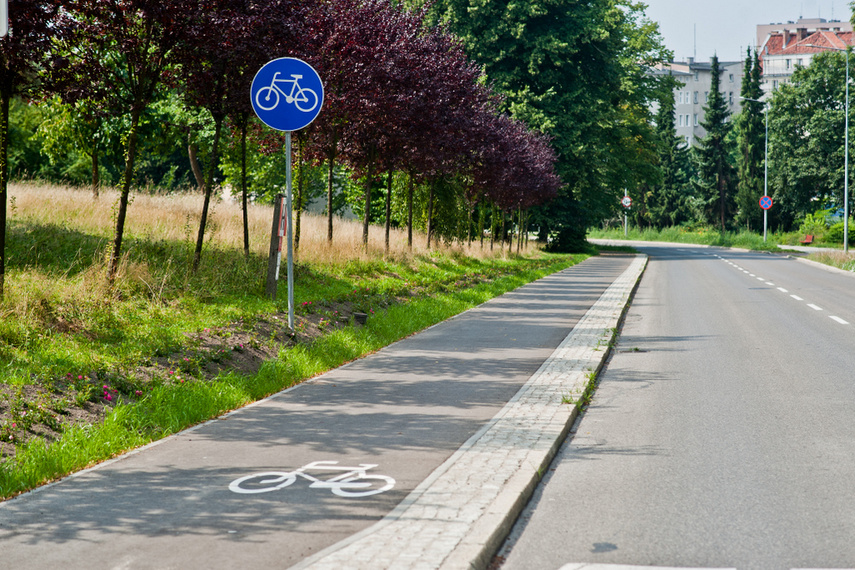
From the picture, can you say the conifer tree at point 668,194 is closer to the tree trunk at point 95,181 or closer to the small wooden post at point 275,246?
the tree trunk at point 95,181

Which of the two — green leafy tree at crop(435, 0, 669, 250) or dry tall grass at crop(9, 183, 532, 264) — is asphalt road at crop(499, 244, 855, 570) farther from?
green leafy tree at crop(435, 0, 669, 250)

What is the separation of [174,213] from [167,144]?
1115 cm

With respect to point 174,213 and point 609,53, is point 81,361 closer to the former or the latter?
point 174,213

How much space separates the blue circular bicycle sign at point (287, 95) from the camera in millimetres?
10562

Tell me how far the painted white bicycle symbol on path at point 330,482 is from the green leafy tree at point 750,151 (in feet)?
264

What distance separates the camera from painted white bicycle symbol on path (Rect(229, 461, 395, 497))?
17.3ft

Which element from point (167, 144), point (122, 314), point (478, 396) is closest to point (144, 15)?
point (122, 314)

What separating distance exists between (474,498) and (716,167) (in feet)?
299

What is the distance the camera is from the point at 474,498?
16.4 ft

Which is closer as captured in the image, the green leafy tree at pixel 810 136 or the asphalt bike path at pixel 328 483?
the asphalt bike path at pixel 328 483

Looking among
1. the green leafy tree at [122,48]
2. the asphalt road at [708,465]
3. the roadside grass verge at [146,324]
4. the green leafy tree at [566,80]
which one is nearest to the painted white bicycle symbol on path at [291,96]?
the green leafy tree at [122,48]

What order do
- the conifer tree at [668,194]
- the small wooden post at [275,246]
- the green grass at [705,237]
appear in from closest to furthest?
1. the small wooden post at [275,246]
2. the green grass at [705,237]
3. the conifer tree at [668,194]

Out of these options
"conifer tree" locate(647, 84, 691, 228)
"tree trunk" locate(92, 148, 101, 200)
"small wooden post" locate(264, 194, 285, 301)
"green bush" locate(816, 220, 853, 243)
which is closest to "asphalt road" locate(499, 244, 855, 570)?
"small wooden post" locate(264, 194, 285, 301)

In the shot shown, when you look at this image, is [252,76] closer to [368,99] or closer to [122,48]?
[122,48]
